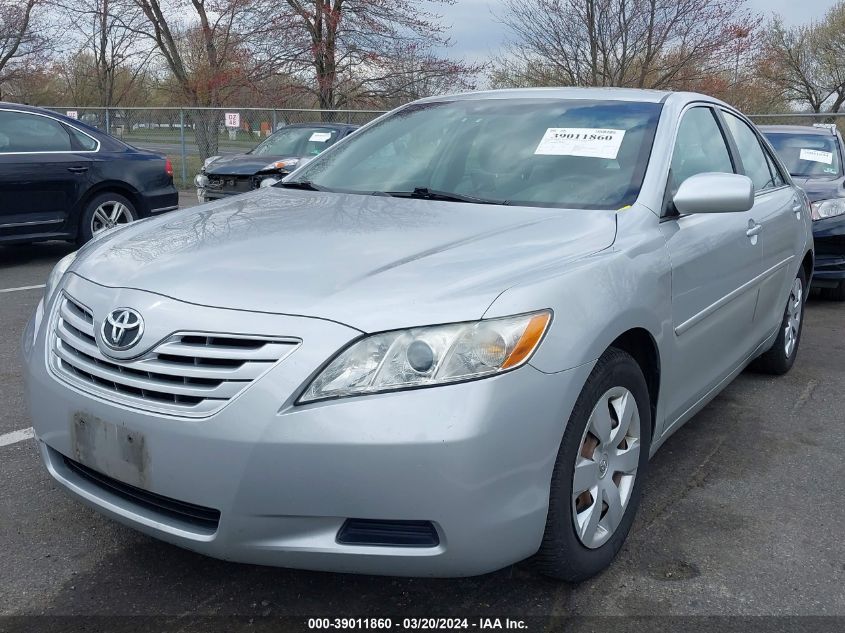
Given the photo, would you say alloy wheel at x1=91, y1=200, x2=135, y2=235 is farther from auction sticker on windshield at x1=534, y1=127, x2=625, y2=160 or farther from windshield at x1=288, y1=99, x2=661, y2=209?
auction sticker on windshield at x1=534, y1=127, x2=625, y2=160

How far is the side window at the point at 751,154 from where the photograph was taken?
4301mm

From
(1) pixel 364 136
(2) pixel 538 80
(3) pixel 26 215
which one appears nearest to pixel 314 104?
(2) pixel 538 80

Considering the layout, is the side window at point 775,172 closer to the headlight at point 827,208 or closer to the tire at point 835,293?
the headlight at point 827,208

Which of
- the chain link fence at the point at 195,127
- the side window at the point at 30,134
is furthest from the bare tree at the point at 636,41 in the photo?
the side window at the point at 30,134

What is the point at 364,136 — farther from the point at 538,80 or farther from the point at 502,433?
the point at 538,80

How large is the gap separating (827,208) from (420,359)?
6318 millimetres

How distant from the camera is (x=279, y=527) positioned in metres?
2.12

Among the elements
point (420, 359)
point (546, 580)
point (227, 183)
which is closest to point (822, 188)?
point (546, 580)

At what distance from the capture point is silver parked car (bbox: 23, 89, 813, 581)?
2061 millimetres

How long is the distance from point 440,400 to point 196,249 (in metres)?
→ 1.03

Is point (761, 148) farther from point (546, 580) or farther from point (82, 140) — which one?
point (82, 140)

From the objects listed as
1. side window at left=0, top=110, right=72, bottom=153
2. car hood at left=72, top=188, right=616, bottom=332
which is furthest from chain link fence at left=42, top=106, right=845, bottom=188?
car hood at left=72, top=188, right=616, bottom=332

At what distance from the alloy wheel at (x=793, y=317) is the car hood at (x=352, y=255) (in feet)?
8.23

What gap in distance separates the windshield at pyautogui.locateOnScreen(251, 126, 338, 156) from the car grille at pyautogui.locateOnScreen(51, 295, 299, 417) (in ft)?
33.8
